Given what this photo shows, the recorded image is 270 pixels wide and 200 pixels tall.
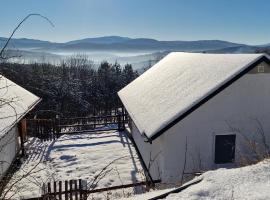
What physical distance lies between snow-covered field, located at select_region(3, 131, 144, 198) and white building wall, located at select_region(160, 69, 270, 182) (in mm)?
1677

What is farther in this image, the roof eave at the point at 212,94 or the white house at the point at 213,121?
the white house at the point at 213,121

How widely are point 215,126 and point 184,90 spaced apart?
6.18ft

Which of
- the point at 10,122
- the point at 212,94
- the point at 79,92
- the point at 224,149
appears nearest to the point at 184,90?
the point at 212,94

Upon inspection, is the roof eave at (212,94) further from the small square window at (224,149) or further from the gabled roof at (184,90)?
the small square window at (224,149)

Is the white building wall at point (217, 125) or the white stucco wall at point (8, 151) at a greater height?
the white building wall at point (217, 125)

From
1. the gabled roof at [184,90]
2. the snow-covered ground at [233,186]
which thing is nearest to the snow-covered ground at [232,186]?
the snow-covered ground at [233,186]

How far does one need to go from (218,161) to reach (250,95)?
2636 millimetres

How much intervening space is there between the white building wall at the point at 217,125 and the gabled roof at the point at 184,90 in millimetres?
471

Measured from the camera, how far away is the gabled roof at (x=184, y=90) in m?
10.8

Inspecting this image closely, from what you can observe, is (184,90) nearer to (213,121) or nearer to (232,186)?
(213,121)

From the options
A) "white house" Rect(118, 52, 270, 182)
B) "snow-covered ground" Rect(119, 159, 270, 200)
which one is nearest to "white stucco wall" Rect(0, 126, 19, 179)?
"white house" Rect(118, 52, 270, 182)

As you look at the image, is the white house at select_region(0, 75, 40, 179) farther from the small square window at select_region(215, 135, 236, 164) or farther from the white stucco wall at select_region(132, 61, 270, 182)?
the small square window at select_region(215, 135, 236, 164)

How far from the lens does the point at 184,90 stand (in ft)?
40.9

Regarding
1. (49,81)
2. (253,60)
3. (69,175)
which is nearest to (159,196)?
(253,60)
